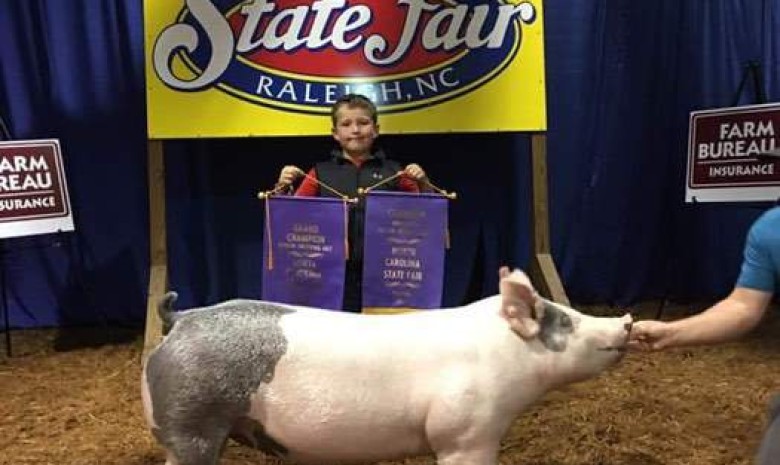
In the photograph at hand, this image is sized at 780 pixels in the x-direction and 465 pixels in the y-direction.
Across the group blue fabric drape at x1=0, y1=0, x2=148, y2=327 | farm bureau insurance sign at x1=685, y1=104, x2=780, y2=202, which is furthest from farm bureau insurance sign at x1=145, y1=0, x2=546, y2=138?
farm bureau insurance sign at x1=685, y1=104, x2=780, y2=202

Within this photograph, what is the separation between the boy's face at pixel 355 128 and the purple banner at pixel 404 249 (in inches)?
6.9

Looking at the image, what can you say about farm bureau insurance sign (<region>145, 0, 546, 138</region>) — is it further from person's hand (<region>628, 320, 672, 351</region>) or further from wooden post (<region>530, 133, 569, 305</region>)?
person's hand (<region>628, 320, 672, 351</region>)

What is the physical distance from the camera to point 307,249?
286 centimetres

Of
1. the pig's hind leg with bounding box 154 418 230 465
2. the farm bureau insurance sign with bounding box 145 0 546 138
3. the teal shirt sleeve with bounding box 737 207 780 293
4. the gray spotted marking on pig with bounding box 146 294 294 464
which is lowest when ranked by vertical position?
the pig's hind leg with bounding box 154 418 230 465

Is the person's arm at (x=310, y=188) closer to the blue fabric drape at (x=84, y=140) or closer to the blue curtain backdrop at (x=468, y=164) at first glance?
the blue curtain backdrop at (x=468, y=164)

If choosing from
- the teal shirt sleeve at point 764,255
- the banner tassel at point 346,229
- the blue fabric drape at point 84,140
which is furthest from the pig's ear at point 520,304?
the blue fabric drape at point 84,140

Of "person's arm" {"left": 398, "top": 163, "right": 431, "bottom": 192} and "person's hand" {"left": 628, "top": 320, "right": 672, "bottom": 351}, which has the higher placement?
"person's arm" {"left": 398, "top": 163, "right": 431, "bottom": 192}

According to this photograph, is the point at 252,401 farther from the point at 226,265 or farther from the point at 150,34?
the point at 226,265

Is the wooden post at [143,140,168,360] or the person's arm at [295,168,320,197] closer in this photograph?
the person's arm at [295,168,320,197]

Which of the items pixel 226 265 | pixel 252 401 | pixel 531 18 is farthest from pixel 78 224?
pixel 252 401

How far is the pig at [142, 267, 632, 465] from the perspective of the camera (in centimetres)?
170

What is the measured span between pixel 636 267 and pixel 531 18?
4.46ft

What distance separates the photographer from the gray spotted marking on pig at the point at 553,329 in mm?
1778

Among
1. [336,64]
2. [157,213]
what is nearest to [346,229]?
[336,64]
